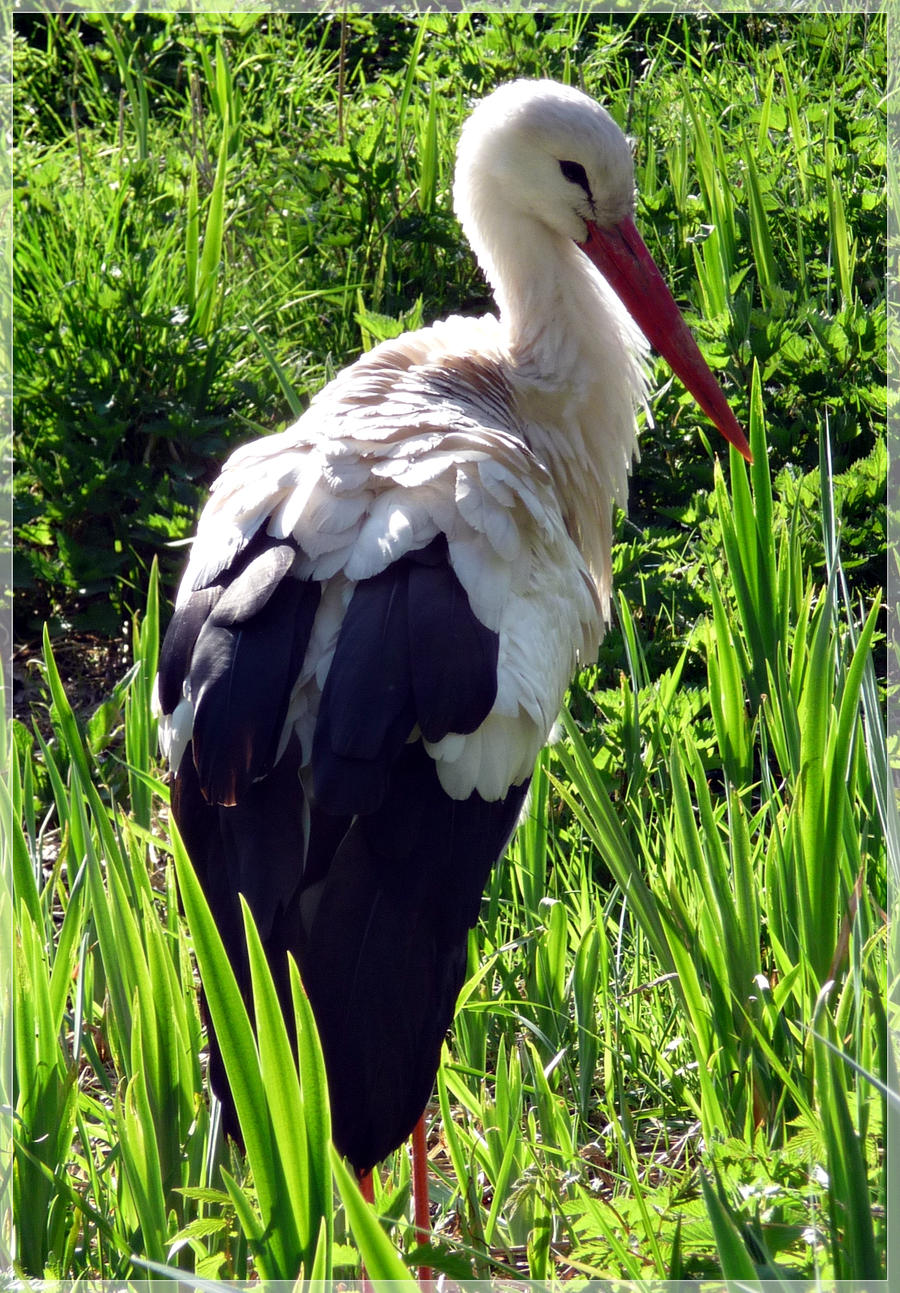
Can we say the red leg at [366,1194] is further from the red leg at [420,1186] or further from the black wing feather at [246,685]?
the black wing feather at [246,685]

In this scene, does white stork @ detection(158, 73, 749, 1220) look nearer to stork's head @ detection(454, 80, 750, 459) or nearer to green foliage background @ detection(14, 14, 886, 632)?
stork's head @ detection(454, 80, 750, 459)

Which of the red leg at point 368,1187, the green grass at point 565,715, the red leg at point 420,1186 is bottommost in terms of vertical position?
the red leg at point 420,1186

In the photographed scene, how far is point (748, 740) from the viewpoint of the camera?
2.08m

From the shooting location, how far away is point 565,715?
178cm

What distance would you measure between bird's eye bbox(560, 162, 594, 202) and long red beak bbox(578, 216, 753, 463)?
0.24 feet

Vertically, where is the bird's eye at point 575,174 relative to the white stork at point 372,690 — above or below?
above

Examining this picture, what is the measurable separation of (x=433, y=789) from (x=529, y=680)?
22 centimetres

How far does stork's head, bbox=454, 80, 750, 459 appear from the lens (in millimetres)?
2162

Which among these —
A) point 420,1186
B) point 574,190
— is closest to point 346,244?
point 574,190

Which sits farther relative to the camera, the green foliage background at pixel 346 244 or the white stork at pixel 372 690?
the green foliage background at pixel 346 244

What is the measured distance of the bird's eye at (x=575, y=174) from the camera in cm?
220

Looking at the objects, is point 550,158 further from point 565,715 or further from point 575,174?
point 565,715

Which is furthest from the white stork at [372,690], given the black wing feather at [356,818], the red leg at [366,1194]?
the red leg at [366,1194]

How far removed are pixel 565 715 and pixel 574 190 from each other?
37.8 inches
